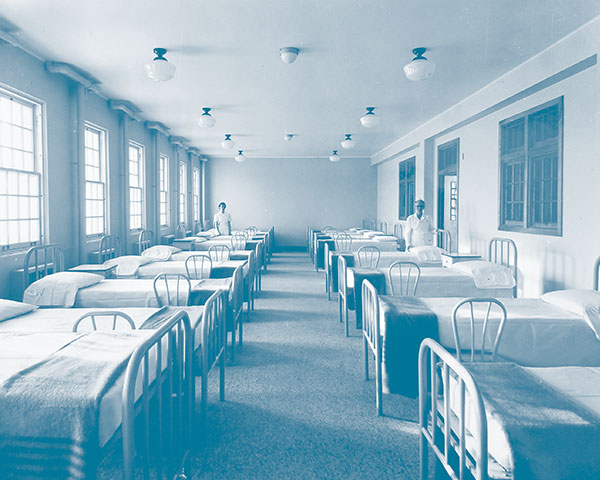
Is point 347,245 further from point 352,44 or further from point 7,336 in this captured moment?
point 7,336

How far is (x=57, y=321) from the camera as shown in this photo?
279 centimetres

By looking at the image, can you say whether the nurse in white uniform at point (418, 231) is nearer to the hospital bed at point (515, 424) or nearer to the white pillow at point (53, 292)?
the white pillow at point (53, 292)

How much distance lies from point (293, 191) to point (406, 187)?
386 cm

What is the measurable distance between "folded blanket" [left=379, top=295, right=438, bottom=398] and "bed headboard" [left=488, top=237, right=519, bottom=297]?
255 cm

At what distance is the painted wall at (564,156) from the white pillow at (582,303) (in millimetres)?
908

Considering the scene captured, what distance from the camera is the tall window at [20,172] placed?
13.0 ft

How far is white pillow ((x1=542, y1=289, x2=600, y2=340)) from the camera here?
2.60 m

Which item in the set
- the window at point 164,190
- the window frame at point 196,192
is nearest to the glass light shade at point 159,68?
the window at point 164,190

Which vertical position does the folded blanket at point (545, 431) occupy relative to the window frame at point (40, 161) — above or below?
below

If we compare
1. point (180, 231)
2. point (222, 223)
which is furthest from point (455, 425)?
point (222, 223)

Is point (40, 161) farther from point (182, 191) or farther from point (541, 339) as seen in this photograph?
point (182, 191)

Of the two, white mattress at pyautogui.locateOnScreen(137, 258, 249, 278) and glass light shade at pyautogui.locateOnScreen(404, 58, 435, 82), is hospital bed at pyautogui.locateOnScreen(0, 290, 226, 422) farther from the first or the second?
glass light shade at pyautogui.locateOnScreen(404, 58, 435, 82)

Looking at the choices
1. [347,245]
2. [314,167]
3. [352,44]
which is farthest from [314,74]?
[314,167]

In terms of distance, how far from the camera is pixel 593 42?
3.52 meters
